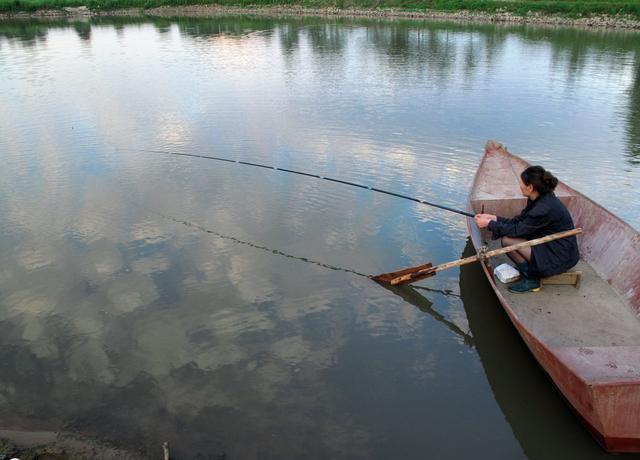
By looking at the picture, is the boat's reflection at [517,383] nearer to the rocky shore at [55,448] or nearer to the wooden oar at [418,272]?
the wooden oar at [418,272]

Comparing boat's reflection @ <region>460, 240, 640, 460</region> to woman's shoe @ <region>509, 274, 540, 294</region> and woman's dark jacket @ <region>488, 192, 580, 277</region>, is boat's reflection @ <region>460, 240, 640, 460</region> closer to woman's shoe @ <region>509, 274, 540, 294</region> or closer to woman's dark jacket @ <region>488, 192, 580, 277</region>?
woman's shoe @ <region>509, 274, 540, 294</region>

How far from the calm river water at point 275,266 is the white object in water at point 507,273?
64cm

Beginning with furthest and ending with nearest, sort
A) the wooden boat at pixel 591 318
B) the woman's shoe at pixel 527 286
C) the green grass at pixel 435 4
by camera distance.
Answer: the green grass at pixel 435 4, the woman's shoe at pixel 527 286, the wooden boat at pixel 591 318

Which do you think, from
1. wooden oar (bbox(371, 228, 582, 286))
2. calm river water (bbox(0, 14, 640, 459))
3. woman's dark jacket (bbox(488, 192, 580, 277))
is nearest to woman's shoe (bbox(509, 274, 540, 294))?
woman's dark jacket (bbox(488, 192, 580, 277))

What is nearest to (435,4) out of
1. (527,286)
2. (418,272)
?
(418,272)

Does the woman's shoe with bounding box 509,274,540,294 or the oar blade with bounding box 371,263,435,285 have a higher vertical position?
the woman's shoe with bounding box 509,274,540,294

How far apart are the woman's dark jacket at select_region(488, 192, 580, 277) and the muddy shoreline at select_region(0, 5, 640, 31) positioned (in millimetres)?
33043

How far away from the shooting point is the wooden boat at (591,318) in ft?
12.6

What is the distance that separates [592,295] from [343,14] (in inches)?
1730

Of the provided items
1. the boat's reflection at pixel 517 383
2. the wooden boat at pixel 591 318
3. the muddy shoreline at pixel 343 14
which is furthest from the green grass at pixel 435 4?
the boat's reflection at pixel 517 383

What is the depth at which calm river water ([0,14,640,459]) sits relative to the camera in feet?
15.4

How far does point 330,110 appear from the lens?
14.8 m

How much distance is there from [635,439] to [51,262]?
7.39 meters

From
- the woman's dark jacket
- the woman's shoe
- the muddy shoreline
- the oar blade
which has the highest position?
the muddy shoreline
